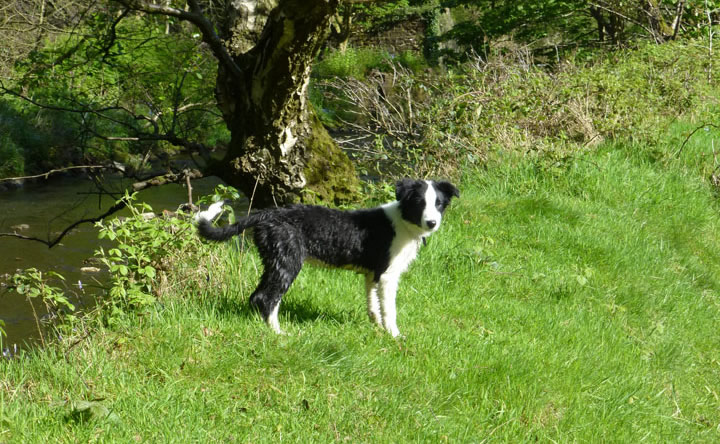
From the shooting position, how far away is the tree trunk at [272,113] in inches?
276

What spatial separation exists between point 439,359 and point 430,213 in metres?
1.08

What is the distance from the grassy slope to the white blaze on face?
33.1 inches

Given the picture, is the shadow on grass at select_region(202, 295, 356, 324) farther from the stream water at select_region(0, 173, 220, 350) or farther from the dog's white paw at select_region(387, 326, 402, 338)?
the stream water at select_region(0, 173, 220, 350)

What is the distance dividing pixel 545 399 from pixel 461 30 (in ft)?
70.4

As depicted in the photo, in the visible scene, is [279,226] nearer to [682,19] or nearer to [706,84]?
[706,84]

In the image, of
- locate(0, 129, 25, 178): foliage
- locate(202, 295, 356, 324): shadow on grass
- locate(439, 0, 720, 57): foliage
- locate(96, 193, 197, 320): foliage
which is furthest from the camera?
locate(439, 0, 720, 57): foliage

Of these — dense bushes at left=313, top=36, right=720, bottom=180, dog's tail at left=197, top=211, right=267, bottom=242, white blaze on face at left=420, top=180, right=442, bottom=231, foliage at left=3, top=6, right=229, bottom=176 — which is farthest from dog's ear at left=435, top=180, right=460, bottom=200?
foliage at left=3, top=6, right=229, bottom=176

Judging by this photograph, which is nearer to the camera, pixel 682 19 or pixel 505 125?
pixel 505 125

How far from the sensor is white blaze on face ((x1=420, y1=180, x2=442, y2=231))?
5.00 metres

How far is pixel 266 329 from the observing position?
15.6 ft

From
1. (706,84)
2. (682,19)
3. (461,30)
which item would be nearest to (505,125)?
(706,84)

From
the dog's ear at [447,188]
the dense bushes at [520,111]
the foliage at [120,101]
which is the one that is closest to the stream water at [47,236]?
the foliage at [120,101]

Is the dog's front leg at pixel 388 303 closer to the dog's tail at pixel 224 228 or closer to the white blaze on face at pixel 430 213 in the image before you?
the white blaze on face at pixel 430 213

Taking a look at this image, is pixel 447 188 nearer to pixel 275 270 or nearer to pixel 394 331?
pixel 394 331
